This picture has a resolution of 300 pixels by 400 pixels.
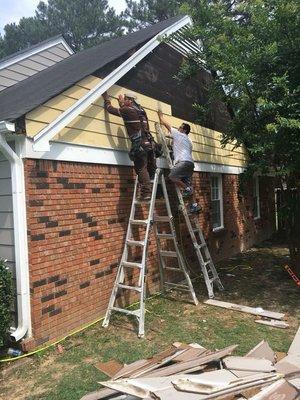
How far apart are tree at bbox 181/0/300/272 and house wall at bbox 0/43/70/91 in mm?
4750

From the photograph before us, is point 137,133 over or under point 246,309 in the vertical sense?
over

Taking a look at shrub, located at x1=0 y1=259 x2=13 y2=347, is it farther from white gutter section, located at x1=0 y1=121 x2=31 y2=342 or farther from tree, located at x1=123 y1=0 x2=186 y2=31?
tree, located at x1=123 y1=0 x2=186 y2=31

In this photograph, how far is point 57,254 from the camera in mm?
6062

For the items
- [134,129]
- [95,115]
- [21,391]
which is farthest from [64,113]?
[21,391]

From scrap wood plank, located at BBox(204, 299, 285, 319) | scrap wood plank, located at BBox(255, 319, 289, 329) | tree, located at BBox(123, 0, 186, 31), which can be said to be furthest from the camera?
tree, located at BBox(123, 0, 186, 31)

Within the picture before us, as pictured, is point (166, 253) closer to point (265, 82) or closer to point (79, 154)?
point (79, 154)

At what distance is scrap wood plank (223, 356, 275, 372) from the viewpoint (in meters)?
4.52

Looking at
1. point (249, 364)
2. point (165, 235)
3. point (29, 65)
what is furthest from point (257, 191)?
point (249, 364)

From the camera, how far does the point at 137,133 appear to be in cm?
719

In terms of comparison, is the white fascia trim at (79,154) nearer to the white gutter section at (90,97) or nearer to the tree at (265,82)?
the white gutter section at (90,97)

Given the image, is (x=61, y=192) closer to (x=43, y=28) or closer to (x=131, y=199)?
(x=131, y=199)

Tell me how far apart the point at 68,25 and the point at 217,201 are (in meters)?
33.0

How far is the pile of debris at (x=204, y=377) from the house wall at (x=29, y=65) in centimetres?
858

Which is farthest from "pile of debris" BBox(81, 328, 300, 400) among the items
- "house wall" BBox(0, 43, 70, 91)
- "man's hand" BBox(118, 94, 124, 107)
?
"house wall" BBox(0, 43, 70, 91)
